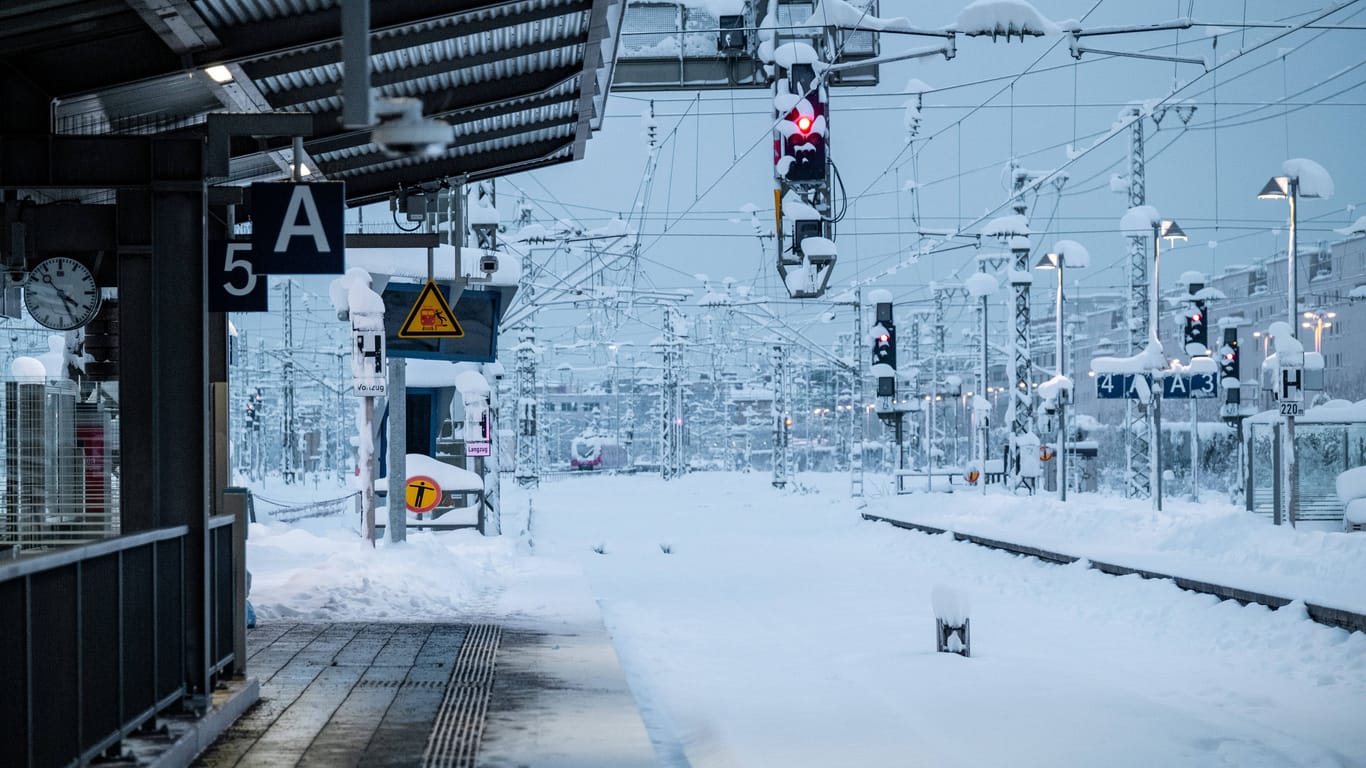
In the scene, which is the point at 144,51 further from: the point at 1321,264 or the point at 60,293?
the point at 1321,264

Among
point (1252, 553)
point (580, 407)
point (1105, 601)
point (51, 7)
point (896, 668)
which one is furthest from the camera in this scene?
A: point (580, 407)

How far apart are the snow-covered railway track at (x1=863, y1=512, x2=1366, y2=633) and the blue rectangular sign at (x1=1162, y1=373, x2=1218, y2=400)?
1102 centimetres

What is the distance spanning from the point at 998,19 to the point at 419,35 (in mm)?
8972

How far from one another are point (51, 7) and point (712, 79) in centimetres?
1822

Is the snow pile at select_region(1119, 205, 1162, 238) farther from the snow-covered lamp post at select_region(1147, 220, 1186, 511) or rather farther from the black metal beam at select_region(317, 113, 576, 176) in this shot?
the black metal beam at select_region(317, 113, 576, 176)

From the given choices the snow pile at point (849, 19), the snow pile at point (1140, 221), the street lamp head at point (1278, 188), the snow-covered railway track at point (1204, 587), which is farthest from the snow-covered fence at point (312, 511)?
the snow pile at point (849, 19)

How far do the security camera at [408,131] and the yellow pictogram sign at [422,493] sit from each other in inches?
735

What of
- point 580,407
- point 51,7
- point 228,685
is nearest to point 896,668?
point 228,685

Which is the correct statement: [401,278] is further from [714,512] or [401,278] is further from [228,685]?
[714,512]

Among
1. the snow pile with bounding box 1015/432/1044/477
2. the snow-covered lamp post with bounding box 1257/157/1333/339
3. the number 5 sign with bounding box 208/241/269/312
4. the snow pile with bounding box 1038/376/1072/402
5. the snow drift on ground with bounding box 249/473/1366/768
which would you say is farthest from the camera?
the snow pile with bounding box 1015/432/1044/477

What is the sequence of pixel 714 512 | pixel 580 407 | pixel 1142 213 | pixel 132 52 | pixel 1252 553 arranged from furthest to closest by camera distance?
pixel 580 407, pixel 714 512, pixel 1142 213, pixel 1252 553, pixel 132 52

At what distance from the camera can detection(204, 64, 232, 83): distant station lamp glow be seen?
1041cm

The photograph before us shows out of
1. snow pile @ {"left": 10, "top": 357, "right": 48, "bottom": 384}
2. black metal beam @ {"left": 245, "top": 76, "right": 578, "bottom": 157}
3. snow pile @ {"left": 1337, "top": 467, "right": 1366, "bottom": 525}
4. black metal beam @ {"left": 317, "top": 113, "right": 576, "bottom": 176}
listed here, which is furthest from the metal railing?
snow pile @ {"left": 1337, "top": 467, "right": 1366, "bottom": 525}

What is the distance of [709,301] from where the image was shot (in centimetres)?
5122
